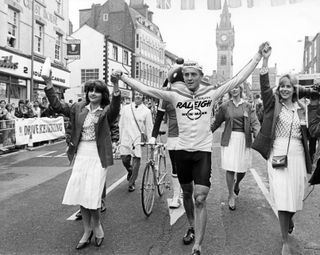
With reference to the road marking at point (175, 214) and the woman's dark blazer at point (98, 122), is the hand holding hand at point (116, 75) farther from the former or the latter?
the road marking at point (175, 214)

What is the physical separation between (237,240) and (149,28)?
201ft

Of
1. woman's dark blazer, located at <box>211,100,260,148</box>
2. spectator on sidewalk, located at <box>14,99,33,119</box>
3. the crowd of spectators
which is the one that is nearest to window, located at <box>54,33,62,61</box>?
the crowd of spectators

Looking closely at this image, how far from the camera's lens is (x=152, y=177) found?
5840 mm

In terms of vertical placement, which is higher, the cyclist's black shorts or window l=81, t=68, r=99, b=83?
window l=81, t=68, r=99, b=83

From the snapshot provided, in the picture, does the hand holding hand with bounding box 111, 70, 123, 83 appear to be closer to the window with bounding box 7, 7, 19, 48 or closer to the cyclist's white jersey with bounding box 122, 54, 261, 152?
the cyclist's white jersey with bounding box 122, 54, 261, 152

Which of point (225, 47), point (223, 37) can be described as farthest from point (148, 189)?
point (223, 37)

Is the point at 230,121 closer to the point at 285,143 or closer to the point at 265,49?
the point at 285,143

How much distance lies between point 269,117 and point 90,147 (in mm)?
1993

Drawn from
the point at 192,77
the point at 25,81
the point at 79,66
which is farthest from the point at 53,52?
the point at 192,77

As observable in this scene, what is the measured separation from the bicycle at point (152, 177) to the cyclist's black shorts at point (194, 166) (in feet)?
3.85

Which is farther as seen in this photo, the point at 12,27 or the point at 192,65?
the point at 12,27

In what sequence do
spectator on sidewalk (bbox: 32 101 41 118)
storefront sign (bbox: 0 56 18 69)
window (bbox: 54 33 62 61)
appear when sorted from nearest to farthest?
spectator on sidewalk (bbox: 32 101 41 118) → storefront sign (bbox: 0 56 18 69) → window (bbox: 54 33 62 61)

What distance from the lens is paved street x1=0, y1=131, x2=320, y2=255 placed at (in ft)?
13.5

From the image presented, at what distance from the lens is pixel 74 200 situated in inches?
161
